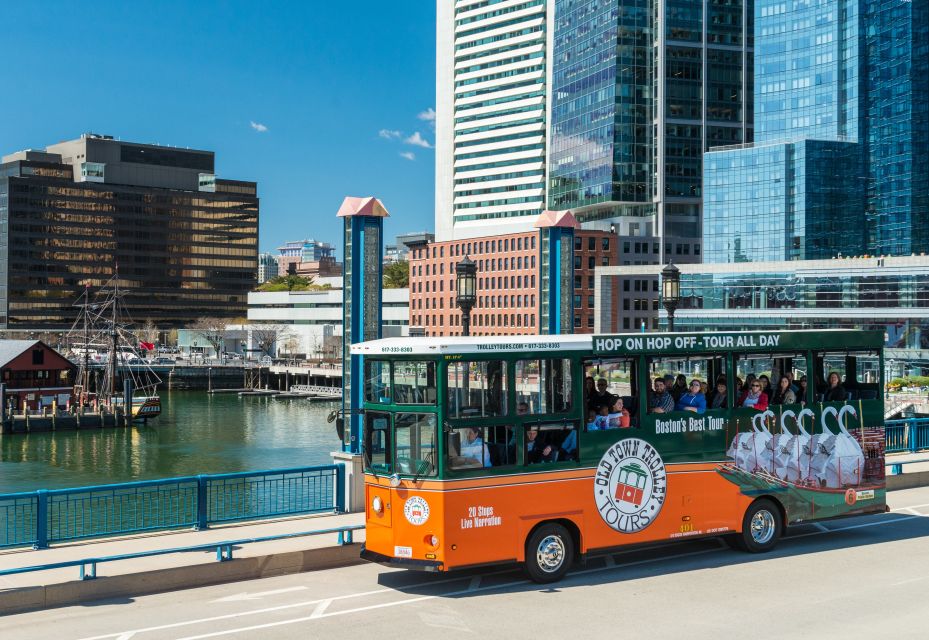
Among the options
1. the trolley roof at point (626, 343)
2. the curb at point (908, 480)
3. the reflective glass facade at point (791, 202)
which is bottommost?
the curb at point (908, 480)

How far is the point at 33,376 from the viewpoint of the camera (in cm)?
9481

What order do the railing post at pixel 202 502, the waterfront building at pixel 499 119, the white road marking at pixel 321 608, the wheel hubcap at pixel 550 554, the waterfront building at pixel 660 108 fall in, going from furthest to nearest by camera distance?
1. the waterfront building at pixel 499 119
2. the waterfront building at pixel 660 108
3. the railing post at pixel 202 502
4. the wheel hubcap at pixel 550 554
5. the white road marking at pixel 321 608

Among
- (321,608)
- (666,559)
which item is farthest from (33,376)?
(321,608)

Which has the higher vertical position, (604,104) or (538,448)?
(604,104)

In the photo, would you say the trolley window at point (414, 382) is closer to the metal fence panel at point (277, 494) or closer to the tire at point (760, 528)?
the metal fence panel at point (277, 494)

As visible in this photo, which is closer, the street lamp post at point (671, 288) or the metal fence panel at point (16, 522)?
the metal fence panel at point (16, 522)

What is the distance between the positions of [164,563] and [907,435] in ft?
74.3

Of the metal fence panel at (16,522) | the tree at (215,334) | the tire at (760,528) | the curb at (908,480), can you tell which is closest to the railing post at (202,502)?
the metal fence panel at (16,522)

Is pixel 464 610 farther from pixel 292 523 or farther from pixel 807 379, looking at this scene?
pixel 807 379

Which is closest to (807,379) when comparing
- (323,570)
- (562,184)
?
(323,570)

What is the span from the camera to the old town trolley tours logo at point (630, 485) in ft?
53.1

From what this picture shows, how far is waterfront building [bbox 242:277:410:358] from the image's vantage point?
167 m

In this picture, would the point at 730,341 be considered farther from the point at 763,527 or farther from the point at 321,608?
the point at 321,608

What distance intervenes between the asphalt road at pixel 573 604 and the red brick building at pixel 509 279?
101678 millimetres
